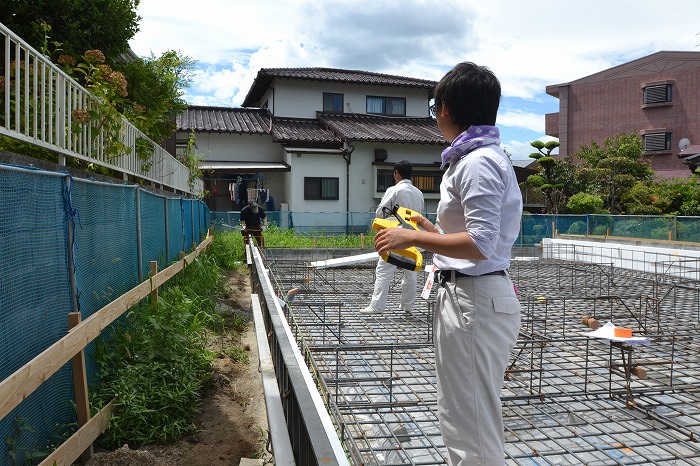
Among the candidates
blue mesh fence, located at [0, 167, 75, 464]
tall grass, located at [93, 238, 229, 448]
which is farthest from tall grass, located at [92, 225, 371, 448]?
blue mesh fence, located at [0, 167, 75, 464]

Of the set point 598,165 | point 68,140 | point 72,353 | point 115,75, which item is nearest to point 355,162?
point 598,165

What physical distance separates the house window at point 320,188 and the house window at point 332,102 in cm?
333

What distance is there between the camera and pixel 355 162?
18406 millimetres


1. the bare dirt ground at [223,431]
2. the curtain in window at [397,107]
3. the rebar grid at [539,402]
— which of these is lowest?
the bare dirt ground at [223,431]

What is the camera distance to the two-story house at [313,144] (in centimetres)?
1797

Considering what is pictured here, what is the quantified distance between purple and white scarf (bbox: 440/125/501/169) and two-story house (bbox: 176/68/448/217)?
15.9 meters

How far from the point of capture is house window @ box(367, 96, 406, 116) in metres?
20.8

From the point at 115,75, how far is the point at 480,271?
15.1 ft

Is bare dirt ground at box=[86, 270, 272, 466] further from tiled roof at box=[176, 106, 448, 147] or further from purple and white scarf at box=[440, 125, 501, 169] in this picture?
tiled roof at box=[176, 106, 448, 147]

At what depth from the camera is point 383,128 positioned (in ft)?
64.2

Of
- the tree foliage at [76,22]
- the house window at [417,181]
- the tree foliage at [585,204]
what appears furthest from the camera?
the house window at [417,181]

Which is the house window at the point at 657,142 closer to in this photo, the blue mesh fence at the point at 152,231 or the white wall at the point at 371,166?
the white wall at the point at 371,166

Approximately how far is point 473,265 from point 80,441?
2104 mm

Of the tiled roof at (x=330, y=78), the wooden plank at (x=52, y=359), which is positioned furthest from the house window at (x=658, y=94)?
the wooden plank at (x=52, y=359)
